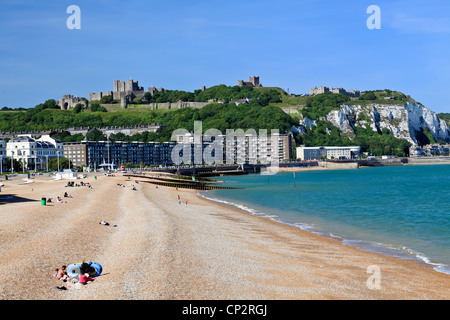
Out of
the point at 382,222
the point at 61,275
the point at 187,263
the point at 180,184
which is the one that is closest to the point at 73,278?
the point at 61,275

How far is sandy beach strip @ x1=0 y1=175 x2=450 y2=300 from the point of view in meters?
Answer: 15.5

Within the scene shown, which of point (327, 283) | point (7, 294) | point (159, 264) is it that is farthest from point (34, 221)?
point (327, 283)

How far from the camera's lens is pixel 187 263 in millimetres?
19344

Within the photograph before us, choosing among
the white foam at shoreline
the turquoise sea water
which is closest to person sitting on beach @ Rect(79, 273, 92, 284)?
the white foam at shoreline

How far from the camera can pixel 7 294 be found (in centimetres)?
1408

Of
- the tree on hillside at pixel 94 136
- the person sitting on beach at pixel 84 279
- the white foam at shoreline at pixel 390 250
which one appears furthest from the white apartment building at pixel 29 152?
the person sitting on beach at pixel 84 279

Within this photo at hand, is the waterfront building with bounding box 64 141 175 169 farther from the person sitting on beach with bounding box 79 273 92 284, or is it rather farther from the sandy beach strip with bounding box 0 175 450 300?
the person sitting on beach with bounding box 79 273 92 284

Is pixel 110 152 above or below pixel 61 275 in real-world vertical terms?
above

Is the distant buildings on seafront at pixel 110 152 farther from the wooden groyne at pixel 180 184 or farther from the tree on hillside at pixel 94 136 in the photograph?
the wooden groyne at pixel 180 184

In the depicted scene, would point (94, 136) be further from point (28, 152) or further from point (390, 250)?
point (390, 250)

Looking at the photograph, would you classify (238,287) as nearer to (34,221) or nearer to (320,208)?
(34,221)

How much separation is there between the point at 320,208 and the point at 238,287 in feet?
114

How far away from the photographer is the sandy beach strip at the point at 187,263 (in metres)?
15.5

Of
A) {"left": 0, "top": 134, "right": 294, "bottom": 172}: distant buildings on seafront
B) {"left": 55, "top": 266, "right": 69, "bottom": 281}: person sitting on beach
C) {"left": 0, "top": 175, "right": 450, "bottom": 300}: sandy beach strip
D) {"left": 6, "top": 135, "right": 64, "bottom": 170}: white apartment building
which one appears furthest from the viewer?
{"left": 0, "top": 134, "right": 294, "bottom": 172}: distant buildings on seafront
